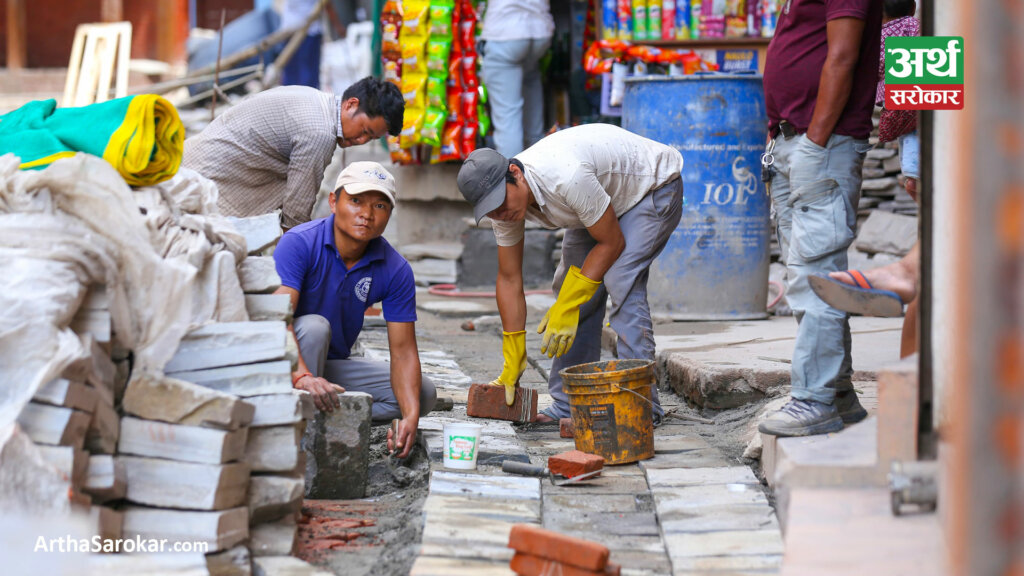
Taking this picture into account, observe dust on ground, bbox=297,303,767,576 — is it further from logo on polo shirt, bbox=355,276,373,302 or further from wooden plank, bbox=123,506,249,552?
logo on polo shirt, bbox=355,276,373,302

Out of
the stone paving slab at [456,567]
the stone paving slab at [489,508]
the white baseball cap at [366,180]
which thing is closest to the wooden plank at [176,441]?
the stone paving slab at [456,567]

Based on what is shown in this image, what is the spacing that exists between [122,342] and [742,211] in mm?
4110

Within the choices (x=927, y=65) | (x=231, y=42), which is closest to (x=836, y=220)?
(x=927, y=65)

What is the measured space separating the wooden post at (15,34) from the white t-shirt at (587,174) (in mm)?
11583

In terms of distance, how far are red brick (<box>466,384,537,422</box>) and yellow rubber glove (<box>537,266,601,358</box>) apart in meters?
0.22

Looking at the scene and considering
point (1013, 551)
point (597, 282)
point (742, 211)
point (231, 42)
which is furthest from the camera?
point (231, 42)

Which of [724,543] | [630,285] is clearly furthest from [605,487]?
[630,285]

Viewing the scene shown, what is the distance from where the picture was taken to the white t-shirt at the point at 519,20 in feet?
24.8

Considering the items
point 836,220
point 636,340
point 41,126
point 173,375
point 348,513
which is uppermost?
point 41,126

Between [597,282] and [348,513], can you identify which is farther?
[597,282]

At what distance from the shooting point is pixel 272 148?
4.98 meters

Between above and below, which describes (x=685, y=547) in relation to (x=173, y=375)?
below

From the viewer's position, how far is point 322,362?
4078 millimetres

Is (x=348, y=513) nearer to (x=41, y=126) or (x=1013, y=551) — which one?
(x=41, y=126)
